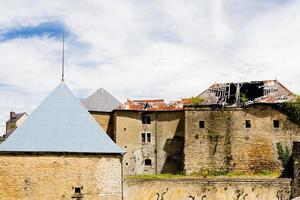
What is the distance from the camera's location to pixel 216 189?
2478cm

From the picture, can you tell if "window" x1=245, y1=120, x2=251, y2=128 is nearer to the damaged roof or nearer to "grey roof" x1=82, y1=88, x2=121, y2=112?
the damaged roof

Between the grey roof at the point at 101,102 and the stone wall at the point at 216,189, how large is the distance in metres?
11.0

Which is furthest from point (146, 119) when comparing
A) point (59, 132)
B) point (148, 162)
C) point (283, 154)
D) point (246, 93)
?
point (59, 132)

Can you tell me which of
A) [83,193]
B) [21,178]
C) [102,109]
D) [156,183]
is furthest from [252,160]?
[21,178]

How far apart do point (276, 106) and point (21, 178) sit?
17057 millimetres

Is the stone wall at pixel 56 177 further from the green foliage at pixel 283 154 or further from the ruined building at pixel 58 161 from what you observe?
the green foliage at pixel 283 154

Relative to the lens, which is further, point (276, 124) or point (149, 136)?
point (149, 136)

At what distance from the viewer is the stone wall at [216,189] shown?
24391 millimetres

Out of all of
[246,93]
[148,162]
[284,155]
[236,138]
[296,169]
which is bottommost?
[296,169]

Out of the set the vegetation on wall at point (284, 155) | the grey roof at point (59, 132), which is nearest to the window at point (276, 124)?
the vegetation on wall at point (284, 155)

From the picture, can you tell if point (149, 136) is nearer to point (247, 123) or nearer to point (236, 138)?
point (236, 138)

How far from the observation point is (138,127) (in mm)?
33156

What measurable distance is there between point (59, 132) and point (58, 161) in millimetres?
1349

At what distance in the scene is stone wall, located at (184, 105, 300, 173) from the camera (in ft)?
99.9
